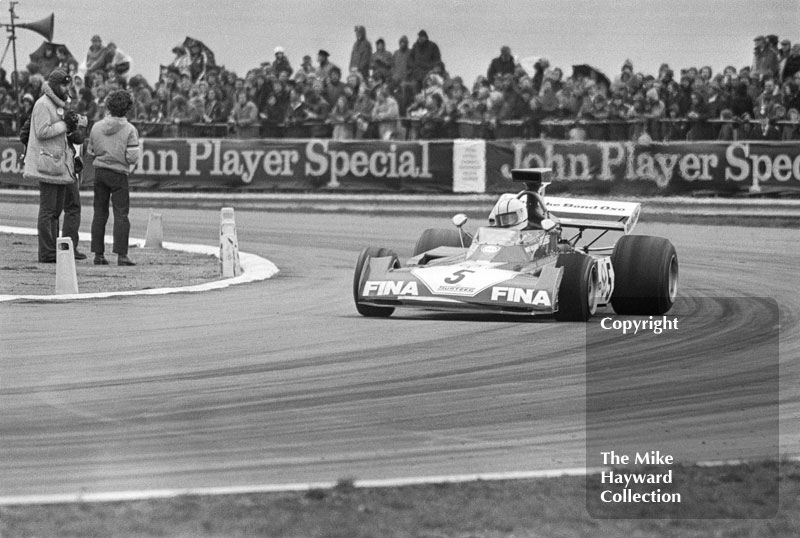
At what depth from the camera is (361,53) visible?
818 inches

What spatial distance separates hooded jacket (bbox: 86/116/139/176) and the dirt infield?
3.25ft

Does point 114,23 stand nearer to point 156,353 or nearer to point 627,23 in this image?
point 627,23

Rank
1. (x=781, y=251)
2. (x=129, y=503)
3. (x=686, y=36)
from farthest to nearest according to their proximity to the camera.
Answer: (x=686, y=36) → (x=781, y=251) → (x=129, y=503)

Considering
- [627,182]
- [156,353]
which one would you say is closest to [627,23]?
[627,182]

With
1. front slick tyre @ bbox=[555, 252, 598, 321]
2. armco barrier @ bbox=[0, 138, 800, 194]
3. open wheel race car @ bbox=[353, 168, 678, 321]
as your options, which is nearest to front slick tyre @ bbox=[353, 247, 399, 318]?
open wheel race car @ bbox=[353, 168, 678, 321]

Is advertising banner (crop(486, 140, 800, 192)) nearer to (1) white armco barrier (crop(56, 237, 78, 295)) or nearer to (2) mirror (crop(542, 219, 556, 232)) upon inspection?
(2) mirror (crop(542, 219, 556, 232))

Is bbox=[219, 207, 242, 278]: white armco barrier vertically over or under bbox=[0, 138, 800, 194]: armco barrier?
under

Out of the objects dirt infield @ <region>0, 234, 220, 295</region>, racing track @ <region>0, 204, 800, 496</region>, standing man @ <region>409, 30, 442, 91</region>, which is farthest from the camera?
standing man @ <region>409, 30, 442, 91</region>

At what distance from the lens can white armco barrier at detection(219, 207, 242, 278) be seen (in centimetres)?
1252

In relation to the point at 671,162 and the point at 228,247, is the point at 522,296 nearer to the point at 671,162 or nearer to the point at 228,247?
the point at 228,247

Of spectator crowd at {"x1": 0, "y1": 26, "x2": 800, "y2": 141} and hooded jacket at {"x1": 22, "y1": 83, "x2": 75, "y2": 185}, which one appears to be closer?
hooded jacket at {"x1": 22, "y1": 83, "x2": 75, "y2": 185}

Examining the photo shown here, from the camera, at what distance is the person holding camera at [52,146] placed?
12.3 meters

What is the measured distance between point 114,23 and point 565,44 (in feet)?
24.8

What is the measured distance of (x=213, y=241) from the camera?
53.6 feet
